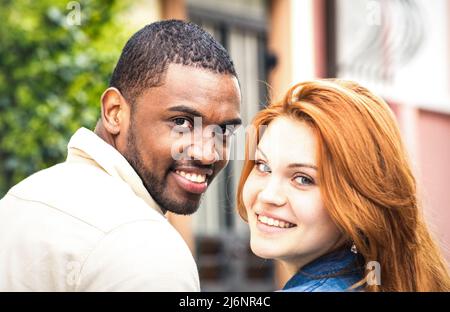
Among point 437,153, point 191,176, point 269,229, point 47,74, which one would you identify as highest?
point 437,153

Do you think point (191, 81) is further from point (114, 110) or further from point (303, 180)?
point (303, 180)

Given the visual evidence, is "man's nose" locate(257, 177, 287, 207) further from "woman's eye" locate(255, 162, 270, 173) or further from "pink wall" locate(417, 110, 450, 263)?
"pink wall" locate(417, 110, 450, 263)

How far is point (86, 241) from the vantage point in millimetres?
1301

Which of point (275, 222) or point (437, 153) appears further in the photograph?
point (437, 153)

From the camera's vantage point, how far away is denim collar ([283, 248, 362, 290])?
1.67 m

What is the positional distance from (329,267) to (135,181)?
0.43 metres

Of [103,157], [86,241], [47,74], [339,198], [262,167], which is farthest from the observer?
[47,74]

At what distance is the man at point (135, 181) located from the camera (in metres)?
1.29

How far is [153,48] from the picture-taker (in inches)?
66.2

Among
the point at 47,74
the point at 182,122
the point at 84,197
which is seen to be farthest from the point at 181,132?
Answer: the point at 47,74

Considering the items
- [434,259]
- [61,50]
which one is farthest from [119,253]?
[61,50]

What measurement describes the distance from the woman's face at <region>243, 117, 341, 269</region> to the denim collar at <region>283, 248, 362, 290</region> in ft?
0.08

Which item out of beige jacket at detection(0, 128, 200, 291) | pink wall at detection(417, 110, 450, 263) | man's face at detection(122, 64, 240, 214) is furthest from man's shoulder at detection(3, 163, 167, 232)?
pink wall at detection(417, 110, 450, 263)
